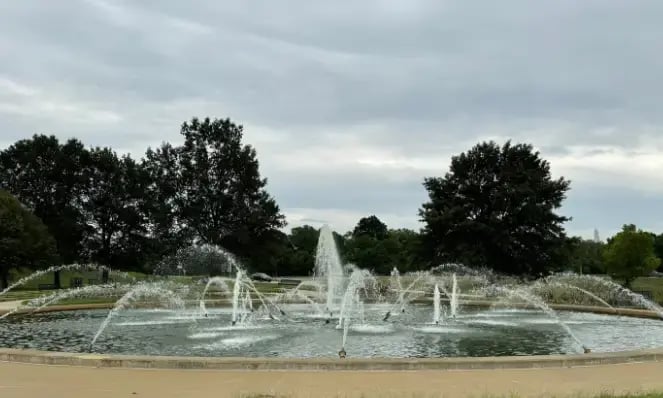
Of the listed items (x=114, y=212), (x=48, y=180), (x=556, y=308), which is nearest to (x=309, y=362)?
(x=556, y=308)

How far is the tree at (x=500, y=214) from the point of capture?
4478 cm

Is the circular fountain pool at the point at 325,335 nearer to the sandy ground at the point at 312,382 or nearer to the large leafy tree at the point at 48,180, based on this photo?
the sandy ground at the point at 312,382

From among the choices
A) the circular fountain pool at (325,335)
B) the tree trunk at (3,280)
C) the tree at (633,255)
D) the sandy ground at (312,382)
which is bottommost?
the circular fountain pool at (325,335)

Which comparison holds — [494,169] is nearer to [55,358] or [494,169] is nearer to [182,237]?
[182,237]

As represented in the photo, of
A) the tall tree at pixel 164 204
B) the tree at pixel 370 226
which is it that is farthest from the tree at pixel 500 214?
the tree at pixel 370 226

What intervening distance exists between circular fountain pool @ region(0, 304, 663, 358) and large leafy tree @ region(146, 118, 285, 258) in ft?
92.5

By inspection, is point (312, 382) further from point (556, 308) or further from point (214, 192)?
point (214, 192)

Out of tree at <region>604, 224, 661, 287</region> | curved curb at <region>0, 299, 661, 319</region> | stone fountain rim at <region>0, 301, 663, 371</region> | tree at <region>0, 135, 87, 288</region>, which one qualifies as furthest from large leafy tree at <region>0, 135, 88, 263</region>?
stone fountain rim at <region>0, 301, 663, 371</region>

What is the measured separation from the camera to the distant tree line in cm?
4512

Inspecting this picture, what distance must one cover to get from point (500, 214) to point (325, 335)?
31.2 metres

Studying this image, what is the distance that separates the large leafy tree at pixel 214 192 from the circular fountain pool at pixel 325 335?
28.2 m

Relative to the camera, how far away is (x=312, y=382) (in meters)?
9.53

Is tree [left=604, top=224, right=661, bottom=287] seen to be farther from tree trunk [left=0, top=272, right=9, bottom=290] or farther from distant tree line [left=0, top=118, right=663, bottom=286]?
tree trunk [left=0, top=272, right=9, bottom=290]

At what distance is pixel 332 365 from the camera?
34.3 ft
